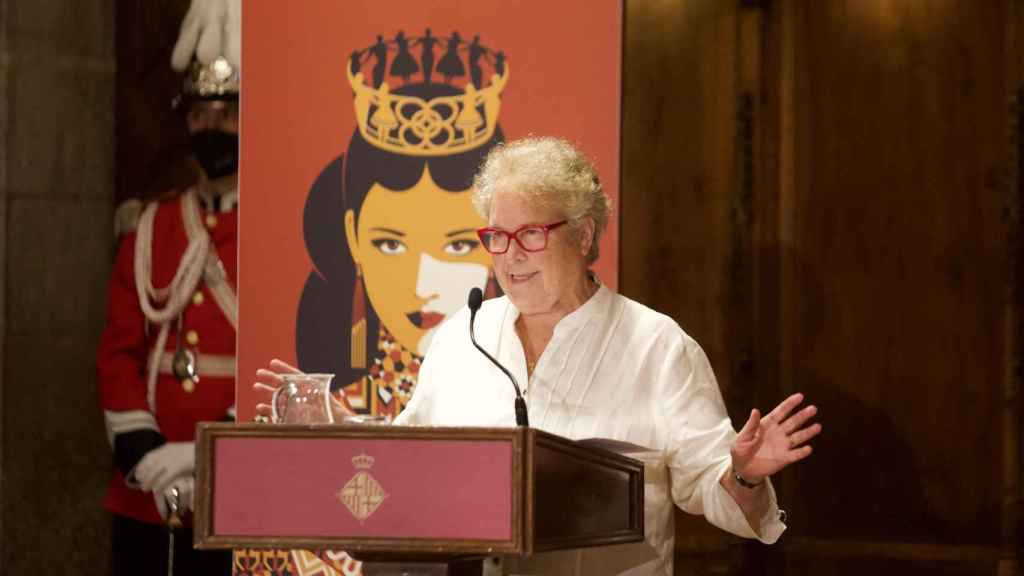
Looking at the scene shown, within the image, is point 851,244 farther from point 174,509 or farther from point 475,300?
point 174,509

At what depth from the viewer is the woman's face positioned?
266 centimetres

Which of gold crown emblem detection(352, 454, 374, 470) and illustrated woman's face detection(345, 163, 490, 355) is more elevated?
illustrated woman's face detection(345, 163, 490, 355)

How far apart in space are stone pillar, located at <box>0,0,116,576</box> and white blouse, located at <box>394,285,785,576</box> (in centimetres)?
224

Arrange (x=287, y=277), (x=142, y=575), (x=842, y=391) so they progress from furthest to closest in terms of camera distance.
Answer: (x=142, y=575) < (x=842, y=391) < (x=287, y=277)

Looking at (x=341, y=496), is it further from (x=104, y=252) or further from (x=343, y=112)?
(x=104, y=252)

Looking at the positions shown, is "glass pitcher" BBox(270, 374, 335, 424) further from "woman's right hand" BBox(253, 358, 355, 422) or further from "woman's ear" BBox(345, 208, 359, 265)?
"woman's ear" BBox(345, 208, 359, 265)

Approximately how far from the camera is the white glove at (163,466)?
4332 millimetres

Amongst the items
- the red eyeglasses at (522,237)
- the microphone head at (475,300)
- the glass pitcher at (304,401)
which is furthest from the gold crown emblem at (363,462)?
the red eyeglasses at (522,237)

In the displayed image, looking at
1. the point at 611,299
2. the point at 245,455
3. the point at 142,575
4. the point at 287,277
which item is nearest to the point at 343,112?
the point at 287,277

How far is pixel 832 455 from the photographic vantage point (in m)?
4.00

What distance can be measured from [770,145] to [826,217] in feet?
0.87

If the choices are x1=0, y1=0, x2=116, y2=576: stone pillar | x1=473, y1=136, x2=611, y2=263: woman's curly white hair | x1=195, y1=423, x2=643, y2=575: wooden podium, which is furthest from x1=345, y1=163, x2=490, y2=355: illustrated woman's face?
x1=0, y1=0, x2=116, y2=576: stone pillar

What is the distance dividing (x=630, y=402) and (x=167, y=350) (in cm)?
215

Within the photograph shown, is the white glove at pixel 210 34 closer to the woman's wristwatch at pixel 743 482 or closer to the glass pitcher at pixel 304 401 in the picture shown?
the glass pitcher at pixel 304 401
